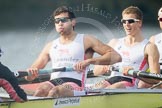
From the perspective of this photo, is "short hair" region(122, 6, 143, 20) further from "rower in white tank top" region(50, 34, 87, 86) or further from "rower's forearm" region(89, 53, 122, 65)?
"rower in white tank top" region(50, 34, 87, 86)

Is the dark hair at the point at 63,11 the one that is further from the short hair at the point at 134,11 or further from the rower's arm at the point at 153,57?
the rower's arm at the point at 153,57

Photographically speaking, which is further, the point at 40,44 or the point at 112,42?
the point at 112,42

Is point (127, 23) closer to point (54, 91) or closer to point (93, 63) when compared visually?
point (93, 63)

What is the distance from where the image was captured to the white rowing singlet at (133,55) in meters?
5.79

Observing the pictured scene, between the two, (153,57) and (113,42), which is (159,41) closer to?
(153,57)

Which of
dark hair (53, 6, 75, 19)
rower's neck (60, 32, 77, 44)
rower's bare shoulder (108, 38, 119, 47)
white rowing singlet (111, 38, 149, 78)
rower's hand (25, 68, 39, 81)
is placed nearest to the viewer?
rower's hand (25, 68, 39, 81)

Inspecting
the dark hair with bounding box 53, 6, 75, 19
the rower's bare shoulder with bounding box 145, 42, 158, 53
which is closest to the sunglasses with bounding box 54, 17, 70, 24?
the dark hair with bounding box 53, 6, 75, 19

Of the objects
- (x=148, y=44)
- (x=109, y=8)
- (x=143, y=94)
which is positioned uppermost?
(x=109, y=8)

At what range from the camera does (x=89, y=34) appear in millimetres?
5465

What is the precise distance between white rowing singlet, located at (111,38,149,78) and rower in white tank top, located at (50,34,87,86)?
45 centimetres

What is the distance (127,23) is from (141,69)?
0.52 metres

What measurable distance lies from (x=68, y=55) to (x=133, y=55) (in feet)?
2.81

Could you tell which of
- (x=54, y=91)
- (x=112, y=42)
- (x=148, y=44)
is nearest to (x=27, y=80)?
(x=54, y=91)

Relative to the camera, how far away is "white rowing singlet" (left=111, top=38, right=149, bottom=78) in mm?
5791
